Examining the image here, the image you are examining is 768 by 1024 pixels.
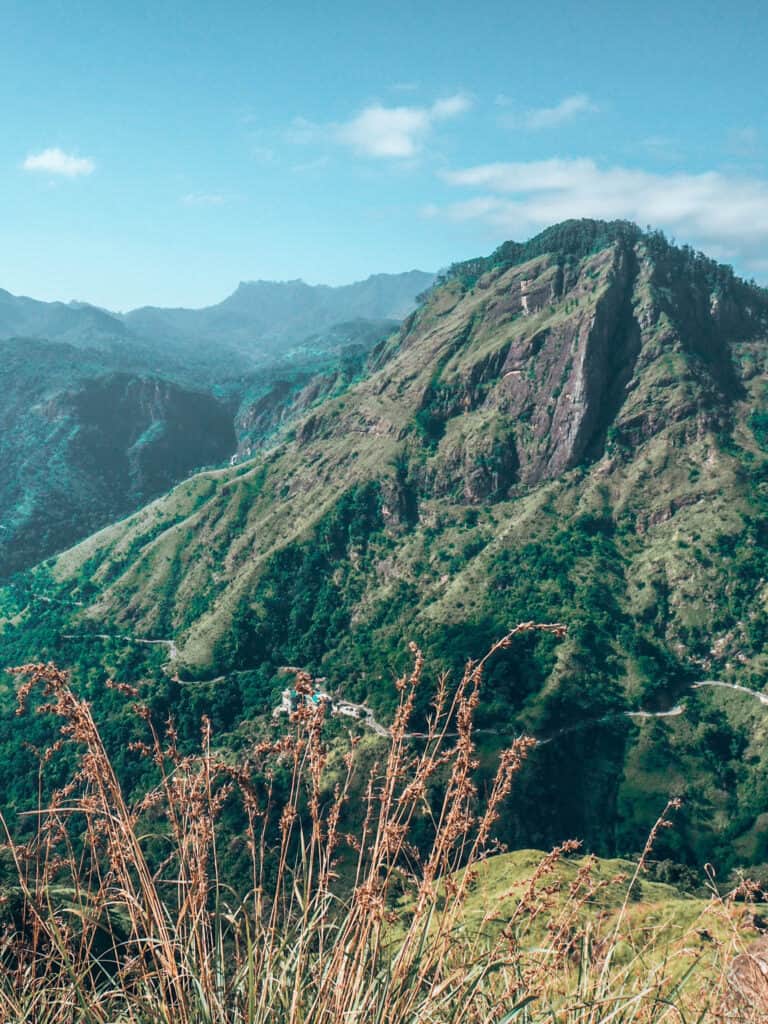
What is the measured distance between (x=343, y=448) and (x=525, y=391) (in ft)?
141

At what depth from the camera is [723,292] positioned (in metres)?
150

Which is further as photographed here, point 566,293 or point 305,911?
point 566,293

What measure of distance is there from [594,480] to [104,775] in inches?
5067

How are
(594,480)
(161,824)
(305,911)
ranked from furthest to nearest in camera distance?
(594,480) < (161,824) < (305,911)

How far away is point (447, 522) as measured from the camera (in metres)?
130

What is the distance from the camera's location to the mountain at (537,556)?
88.6 metres

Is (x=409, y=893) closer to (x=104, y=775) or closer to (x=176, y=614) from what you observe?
(x=104, y=775)

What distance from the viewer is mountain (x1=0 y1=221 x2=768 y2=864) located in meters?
88.6

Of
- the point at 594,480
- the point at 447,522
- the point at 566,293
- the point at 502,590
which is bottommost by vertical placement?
the point at 502,590

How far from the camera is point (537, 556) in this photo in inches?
4552

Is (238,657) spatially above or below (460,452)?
below

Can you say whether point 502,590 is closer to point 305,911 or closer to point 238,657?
point 238,657

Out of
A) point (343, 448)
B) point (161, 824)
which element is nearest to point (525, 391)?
point (343, 448)

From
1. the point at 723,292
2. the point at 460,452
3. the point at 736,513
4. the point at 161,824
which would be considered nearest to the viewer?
the point at 161,824
